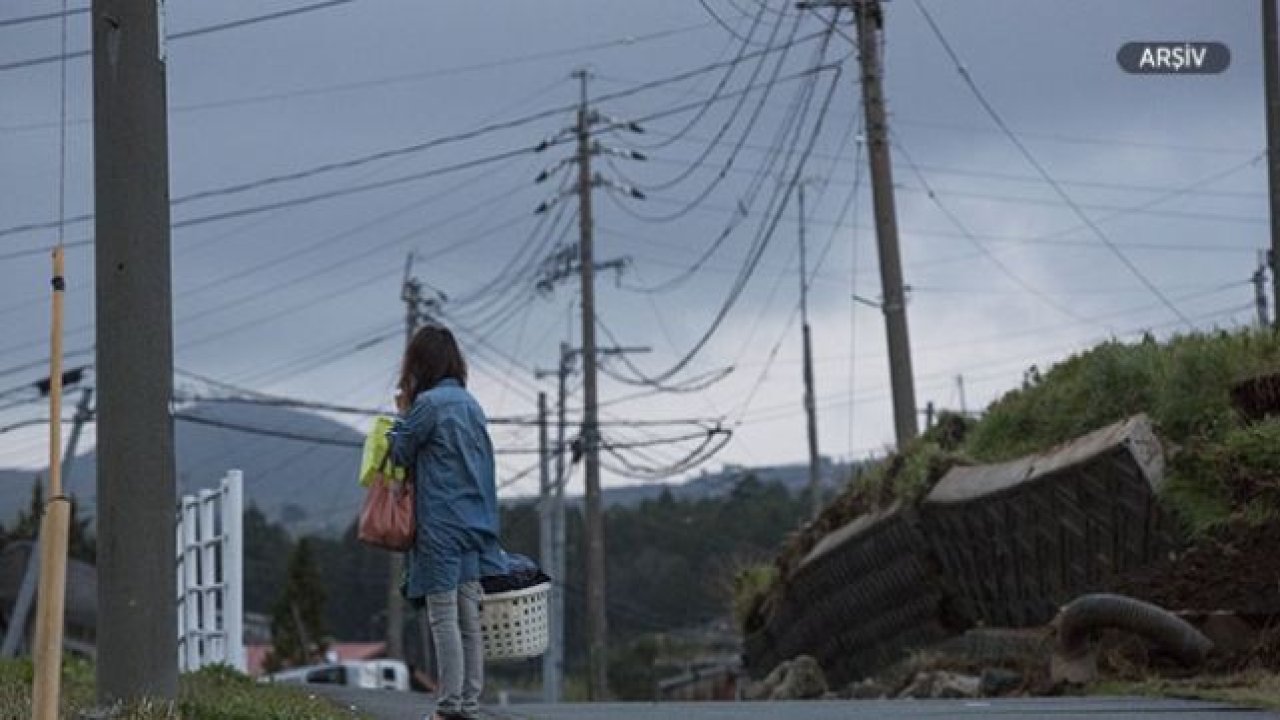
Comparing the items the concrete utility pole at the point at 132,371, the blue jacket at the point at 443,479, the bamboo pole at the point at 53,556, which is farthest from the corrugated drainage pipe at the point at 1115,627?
the bamboo pole at the point at 53,556

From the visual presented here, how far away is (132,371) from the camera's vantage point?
328 inches

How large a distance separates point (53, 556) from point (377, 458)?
183 centimetres

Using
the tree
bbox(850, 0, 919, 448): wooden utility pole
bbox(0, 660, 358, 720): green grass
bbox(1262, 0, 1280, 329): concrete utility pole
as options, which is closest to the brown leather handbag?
bbox(0, 660, 358, 720): green grass

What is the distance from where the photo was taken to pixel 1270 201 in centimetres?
1916

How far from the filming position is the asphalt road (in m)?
10.4

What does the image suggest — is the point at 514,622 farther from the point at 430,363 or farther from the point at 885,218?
the point at 885,218

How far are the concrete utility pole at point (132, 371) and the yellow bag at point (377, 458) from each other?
2.36 feet

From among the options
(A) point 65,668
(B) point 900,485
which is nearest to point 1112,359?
(B) point 900,485

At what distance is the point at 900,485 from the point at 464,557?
40.0ft

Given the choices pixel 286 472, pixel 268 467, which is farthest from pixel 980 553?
pixel 286 472

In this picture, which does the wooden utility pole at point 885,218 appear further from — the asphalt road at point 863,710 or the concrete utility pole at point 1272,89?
the asphalt road at point 863,710

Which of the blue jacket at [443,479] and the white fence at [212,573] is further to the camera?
the white fence at [212,573]

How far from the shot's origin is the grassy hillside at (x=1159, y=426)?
14562 millimetres

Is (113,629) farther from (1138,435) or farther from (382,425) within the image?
(1138,435)
